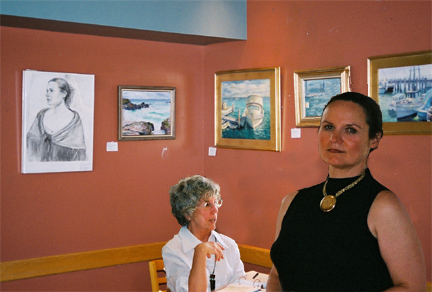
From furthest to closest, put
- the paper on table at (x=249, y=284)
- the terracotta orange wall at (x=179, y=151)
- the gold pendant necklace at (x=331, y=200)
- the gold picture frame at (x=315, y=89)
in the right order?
the gold picture frame at (x=315, y=89) → the terracotta orange wall at (x=179, y=151) → the paper on table at (x=249, y=284) → the gold pendant necklace at (x=331, y=200)

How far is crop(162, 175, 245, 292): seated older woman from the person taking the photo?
2732 millimetres

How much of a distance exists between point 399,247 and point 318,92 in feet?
9.71

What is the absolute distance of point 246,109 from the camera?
15.7 feet

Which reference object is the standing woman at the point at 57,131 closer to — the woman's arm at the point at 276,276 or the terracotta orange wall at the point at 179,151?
the terracotta orange wall at the point at 179,151

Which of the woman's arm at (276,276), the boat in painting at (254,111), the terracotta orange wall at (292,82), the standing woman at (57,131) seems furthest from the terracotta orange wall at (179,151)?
the woman's arm at (276,276)

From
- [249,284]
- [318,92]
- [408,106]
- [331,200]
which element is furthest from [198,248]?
[318,92]

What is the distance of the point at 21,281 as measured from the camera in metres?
4.25

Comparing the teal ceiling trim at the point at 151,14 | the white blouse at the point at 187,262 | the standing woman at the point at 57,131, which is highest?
the teal ceiling trim at the point at 151,14

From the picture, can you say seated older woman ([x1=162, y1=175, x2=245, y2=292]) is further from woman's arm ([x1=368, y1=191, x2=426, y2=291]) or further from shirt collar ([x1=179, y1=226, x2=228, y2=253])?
woman's arm ([x1=368, y1=191, x2=426, y2=291])

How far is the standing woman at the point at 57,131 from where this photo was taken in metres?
4.27

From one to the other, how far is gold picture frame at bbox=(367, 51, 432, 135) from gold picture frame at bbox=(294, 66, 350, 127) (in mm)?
275

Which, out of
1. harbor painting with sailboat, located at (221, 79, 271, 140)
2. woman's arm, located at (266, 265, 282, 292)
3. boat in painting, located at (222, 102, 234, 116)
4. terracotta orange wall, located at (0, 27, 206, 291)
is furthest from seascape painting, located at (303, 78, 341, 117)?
woman's arm, located at (266, 265, 282, 292)

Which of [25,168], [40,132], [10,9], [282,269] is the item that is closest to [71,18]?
[10,9]

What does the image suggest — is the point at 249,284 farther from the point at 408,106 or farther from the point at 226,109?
the point at 226,109
